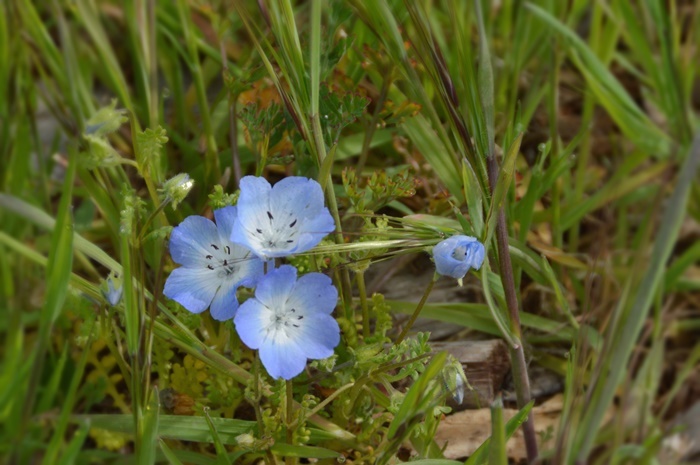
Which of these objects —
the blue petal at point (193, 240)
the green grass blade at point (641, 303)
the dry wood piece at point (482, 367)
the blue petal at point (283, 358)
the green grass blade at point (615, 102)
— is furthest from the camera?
the green grass blade at point (615, 102)

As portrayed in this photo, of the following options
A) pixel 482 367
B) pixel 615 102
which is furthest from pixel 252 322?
pixel 615 102

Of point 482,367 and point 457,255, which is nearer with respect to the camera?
point 457,255

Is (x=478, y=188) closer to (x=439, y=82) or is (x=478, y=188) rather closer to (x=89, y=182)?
(x=439, y=82)

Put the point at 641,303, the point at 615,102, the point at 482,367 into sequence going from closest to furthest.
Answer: the point at 641,303 < the point at 482,367 < the point at 615,102

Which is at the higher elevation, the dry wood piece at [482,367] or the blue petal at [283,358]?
the dry wood piece at [482,367]

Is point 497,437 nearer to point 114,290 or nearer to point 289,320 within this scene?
point 289,320

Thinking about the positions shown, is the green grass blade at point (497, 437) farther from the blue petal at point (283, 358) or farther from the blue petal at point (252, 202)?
the blue petal at point (252, 202)

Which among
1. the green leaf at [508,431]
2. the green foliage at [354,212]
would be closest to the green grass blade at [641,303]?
the green foliage at [354,212]
